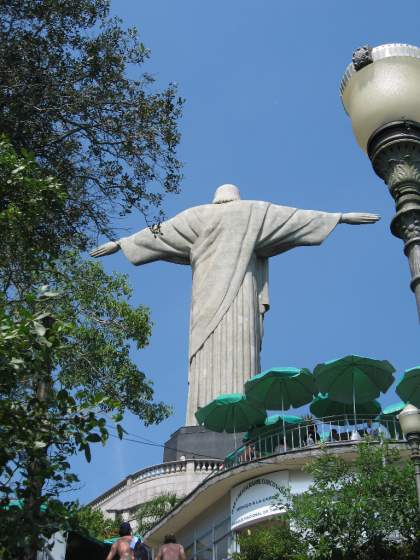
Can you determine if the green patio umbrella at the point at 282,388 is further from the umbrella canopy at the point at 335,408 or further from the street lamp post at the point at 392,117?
the street lamp post at the point at 392,117

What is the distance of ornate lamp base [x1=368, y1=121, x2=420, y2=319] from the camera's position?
23.2 feet

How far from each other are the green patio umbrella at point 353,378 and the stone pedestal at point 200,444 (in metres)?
6.33

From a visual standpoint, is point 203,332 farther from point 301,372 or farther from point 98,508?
point 301,372

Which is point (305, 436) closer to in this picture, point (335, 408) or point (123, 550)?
point (335, 408)

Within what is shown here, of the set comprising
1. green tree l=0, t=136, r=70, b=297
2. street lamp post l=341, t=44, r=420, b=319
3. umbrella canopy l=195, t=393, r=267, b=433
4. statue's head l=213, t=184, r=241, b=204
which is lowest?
street lamp post l=341, t=44, r=420, b=319

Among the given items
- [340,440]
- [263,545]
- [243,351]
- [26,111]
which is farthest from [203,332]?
[26,111]

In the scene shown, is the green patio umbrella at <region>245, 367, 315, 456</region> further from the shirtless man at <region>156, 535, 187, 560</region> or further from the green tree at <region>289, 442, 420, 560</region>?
the shirtless man at <region>156, 535, 187, 560</region>

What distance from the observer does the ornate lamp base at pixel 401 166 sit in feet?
23.2

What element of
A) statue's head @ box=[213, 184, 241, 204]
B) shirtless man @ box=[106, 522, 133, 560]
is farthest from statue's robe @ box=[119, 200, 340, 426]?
shirtless man @ box=[106, 522, 133, 560]

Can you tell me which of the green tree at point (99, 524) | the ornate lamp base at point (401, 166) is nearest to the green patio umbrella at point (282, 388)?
the green tree at point (99, 524)

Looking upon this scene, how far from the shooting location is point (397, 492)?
1184 centimetres

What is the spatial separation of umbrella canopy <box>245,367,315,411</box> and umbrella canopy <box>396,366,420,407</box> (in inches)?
67.9

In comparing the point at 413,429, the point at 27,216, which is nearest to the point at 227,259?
the point at 27,216

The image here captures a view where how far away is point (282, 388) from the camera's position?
61.6 feet
